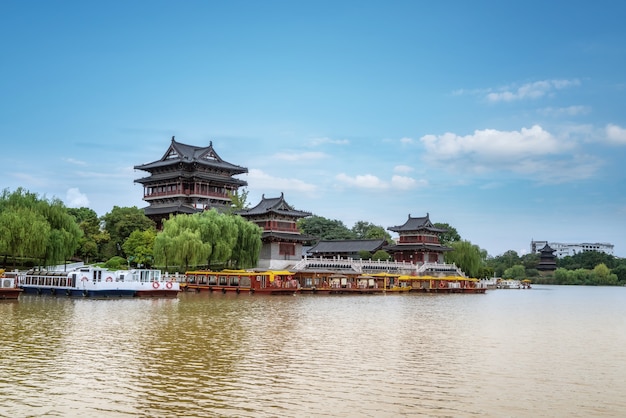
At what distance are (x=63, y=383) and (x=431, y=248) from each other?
249 ft

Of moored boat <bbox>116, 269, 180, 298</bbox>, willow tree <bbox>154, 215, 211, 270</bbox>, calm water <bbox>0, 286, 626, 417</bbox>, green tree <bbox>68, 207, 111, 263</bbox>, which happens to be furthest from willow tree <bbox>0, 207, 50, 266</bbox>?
green tree <bbox>68, 207, 111, 263</bbox>

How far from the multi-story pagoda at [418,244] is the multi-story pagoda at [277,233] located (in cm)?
2109

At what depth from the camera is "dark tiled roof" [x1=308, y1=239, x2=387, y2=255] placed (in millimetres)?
89688

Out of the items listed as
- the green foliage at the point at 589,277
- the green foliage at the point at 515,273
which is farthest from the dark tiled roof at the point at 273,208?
the green foliage at the point at 589,277

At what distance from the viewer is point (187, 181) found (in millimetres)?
74438

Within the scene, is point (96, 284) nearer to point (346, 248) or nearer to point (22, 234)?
point (22, 234)

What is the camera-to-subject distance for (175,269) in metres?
57.2

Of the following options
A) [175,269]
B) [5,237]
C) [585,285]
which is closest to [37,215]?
[5,237]

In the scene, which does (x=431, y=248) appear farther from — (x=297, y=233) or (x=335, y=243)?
(x=297, y=233)

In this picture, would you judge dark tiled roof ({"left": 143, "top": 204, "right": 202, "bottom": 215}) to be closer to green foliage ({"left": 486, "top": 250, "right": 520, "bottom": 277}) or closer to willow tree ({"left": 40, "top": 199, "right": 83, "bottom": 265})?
willow tree ({"left": 40, "top": 199, "right": 83, "bottom": 265})

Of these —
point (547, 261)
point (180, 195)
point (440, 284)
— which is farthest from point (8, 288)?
point (547, 261)

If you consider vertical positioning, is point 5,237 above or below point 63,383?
above

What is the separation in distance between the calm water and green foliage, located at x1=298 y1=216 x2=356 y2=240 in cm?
7645

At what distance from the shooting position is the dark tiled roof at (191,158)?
7475 centimetres
